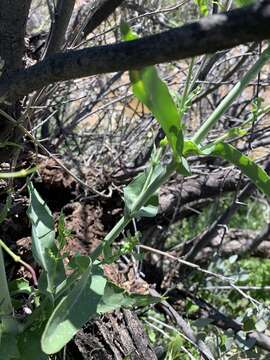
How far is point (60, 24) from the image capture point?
1505 millimetres

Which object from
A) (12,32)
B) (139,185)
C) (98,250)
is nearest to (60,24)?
(12,32)

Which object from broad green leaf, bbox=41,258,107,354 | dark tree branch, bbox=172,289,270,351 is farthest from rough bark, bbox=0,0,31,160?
dark tree branch, bbox=172,289,270,351

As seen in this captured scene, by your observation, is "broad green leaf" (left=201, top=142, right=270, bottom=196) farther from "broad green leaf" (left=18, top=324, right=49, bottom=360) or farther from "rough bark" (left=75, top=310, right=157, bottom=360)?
"rough bark" (left=75, top=310, right=157, bottom=360)

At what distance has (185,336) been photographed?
1886mm

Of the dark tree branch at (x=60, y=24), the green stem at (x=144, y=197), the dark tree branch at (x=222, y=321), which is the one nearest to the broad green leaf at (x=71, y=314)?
the green stem at (x=144, y=197)

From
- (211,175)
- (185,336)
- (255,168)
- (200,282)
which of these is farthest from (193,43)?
(200,282)

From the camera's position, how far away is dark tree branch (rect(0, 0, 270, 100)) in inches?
27.3

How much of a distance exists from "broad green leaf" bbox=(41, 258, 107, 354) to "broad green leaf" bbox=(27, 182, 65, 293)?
4.5 inches

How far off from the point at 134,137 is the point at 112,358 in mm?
1139

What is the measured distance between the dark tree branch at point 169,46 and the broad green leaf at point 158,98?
114mm

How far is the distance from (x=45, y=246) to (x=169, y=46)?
67 cm

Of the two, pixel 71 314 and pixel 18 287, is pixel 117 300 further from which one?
pixel 18 287

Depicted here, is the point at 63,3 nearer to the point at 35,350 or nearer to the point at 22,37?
the point at 22,37

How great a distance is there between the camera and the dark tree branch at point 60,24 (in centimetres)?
146
